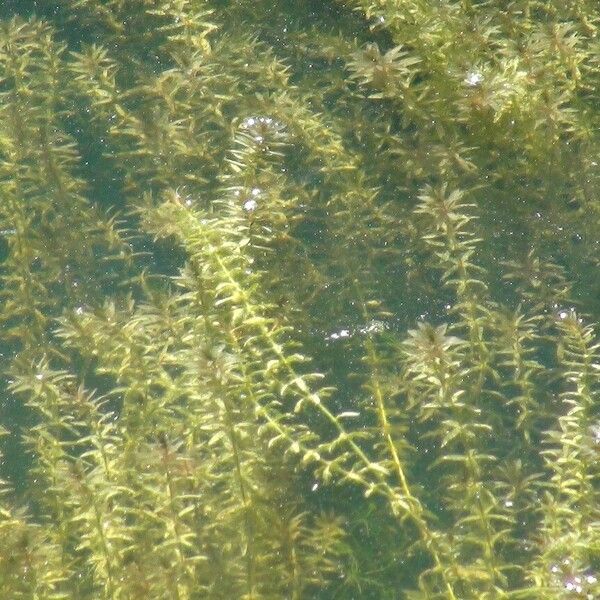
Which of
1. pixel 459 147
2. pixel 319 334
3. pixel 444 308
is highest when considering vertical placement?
pixel 459 147

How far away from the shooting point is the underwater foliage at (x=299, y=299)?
2.62m

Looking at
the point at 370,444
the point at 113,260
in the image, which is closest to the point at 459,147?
the point at 370,444

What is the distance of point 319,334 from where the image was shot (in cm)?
319

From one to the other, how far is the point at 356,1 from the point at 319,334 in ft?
4.12

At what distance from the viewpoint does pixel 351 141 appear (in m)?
3.39

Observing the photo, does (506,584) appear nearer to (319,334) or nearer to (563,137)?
(319,334)

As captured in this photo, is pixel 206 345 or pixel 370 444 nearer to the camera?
pixel 206 345

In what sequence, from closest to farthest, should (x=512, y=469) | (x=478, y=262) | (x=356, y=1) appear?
(x=512, y=469)
(x=478, y=262)
(x=356, y=1)

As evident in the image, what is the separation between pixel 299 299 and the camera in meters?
3.20

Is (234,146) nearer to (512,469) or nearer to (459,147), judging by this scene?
(459,147)

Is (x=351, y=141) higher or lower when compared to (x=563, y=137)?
lower

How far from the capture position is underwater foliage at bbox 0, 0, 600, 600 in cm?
262

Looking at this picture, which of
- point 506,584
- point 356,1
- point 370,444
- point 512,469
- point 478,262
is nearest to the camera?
point 506,584

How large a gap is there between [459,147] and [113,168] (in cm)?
128
